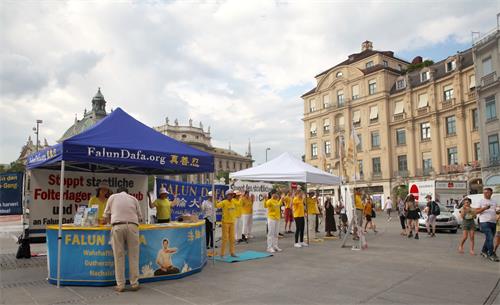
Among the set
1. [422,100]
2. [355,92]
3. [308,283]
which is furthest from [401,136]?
[308,283]

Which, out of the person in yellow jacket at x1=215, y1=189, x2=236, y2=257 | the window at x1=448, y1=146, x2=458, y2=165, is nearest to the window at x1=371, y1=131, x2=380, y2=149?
the window at x1=448, y1=146, x2=458, y2=165

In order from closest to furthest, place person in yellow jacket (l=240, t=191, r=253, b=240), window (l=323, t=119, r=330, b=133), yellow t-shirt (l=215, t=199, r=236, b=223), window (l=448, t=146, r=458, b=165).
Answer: yellow t-shirt (l=215, t=199, r=236, b=223)
person in yellow jacket (l=240, t=191, r=253, b=240)
window (l=448, t=146, r=458, b=165)
window (l=323, t=119, r=330, b=133)

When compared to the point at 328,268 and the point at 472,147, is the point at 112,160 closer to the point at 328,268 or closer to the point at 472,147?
the point at 328,268

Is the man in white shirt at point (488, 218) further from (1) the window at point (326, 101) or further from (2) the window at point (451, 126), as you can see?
(1) the window at point (326, 101)

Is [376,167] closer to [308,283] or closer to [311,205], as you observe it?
[311,205]

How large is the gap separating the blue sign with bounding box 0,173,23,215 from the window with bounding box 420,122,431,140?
148ft

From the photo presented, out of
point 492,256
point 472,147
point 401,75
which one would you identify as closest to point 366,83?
point 401,75

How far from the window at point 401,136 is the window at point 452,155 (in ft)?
20.2

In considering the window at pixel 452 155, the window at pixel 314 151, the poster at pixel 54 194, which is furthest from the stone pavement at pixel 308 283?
the window at pixel 314 151

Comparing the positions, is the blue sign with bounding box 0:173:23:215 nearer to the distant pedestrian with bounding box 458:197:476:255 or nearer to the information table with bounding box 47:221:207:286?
the information table with bounding box 47:221:207:286

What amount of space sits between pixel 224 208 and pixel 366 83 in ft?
154

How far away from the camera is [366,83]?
174 ft

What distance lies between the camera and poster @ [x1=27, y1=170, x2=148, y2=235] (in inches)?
412

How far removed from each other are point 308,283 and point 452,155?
43.0m
